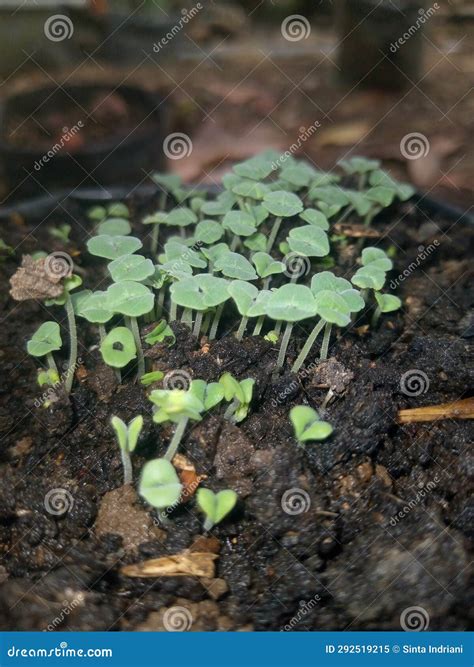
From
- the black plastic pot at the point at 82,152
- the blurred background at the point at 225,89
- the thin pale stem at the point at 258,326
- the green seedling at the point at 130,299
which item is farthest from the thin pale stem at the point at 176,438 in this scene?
the black plastic pot at the point at 82,152

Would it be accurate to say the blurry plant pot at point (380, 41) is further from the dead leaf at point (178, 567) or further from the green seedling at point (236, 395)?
the dead leaf at point (178, 567)

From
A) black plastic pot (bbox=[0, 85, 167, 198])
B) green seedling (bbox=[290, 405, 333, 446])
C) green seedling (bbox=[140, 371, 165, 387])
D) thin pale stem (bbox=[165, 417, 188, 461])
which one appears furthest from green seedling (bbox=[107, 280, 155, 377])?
black plastic pot (bbox=[0, 85, 167, 198])

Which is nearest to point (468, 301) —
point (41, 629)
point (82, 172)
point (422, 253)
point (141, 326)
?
point (422, 253)

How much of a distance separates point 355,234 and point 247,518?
3.02 feet

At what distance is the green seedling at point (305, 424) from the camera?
117 centimetres

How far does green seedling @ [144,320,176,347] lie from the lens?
1395 millimetres

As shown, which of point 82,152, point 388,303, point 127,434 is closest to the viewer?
point 127,434

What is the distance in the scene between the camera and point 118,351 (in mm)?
1271

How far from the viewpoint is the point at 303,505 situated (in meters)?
1.16

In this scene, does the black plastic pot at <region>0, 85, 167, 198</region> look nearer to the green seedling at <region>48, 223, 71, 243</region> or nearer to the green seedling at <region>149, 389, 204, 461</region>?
the green seedling at <region>48, 223, 71, 243</region>

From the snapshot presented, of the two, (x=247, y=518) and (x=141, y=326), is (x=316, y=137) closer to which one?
(x=141, y=326)

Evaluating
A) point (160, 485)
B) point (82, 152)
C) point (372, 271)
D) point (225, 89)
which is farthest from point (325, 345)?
point (225, 89)

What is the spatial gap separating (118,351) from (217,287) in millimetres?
235

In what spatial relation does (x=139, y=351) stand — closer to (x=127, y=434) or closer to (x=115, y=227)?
(x=127, y=434)
